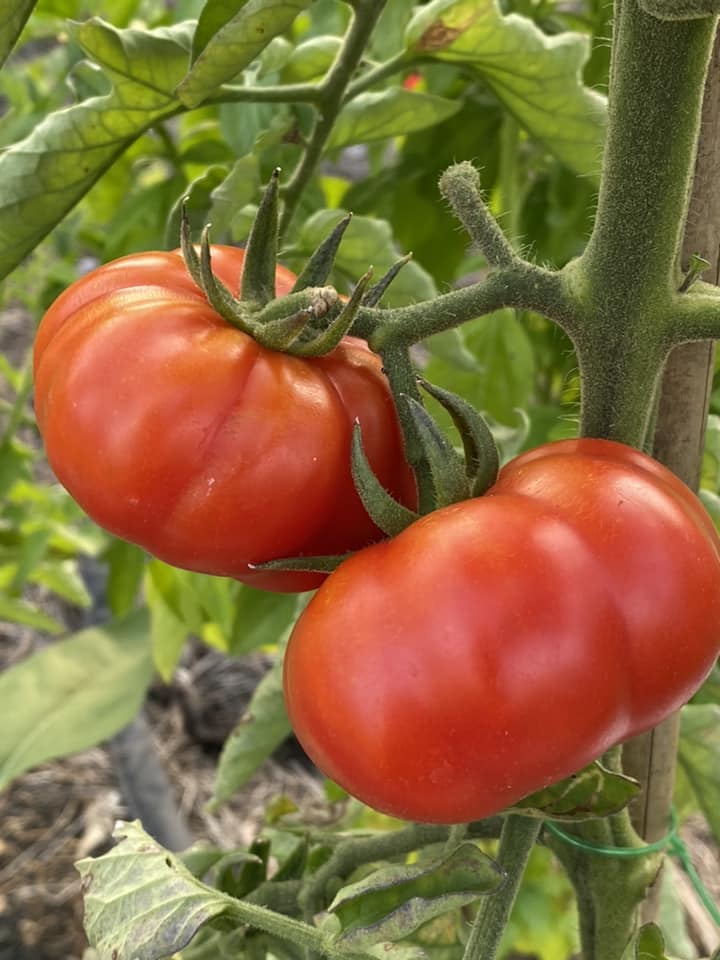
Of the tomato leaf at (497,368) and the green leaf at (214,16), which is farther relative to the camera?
the tomato leaf at (497,368)

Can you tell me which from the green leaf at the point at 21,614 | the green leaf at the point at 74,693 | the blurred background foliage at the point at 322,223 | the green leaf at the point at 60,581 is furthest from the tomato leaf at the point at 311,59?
the green leaf at the point at 60,581

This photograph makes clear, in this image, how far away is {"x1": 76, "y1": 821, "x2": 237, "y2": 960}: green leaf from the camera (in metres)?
0.52

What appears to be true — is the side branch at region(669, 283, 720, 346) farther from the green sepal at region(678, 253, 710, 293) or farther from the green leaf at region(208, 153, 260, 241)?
the green leaf at region(208, 153, 260, 241)

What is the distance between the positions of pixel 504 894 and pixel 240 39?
0.44 metres

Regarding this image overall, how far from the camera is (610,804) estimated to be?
0.51 metres

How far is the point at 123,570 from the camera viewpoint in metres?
1.25

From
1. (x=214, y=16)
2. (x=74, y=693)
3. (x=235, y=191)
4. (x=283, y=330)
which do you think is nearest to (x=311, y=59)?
(x=235, y=191)

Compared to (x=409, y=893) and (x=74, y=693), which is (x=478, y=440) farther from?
(x=74, y=693)

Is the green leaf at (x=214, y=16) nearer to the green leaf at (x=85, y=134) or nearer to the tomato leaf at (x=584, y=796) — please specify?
the green leaf at (x=85, y=134)

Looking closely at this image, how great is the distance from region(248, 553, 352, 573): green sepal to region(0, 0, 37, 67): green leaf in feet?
0.85

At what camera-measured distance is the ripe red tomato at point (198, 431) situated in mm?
465

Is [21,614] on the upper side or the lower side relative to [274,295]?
lower

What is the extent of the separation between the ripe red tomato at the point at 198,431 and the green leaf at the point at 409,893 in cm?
17

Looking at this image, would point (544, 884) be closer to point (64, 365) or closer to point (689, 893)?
point (689, 893)
